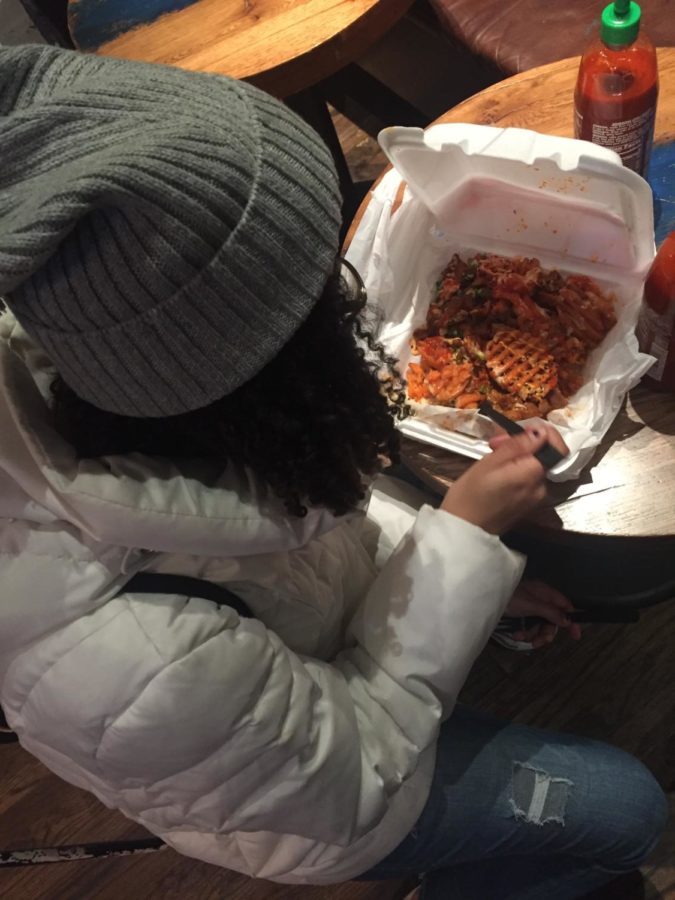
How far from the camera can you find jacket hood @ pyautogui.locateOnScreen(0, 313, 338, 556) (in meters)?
0.72

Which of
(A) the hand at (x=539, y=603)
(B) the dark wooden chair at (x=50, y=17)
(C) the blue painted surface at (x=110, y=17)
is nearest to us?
(A) the hand at (x=539, y=603)

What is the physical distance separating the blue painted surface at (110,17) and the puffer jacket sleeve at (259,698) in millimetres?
1419

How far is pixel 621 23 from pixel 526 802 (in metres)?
0.97

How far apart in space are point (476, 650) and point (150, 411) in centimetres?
51

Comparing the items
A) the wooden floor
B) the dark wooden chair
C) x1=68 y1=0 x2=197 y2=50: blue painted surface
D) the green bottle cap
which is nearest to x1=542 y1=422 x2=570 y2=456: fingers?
the green bottle cap

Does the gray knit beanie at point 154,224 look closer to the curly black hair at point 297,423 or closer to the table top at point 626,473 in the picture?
the curly black hair at point 297,423

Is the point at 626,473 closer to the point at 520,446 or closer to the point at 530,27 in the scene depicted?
the point at 520,446

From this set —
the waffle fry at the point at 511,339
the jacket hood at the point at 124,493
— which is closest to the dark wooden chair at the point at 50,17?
the waffle fry at the point at 511,339

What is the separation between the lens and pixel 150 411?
68cm

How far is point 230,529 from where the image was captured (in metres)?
0.77

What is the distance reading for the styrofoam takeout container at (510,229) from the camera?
0.96m

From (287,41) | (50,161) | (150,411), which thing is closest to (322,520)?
(150,411)

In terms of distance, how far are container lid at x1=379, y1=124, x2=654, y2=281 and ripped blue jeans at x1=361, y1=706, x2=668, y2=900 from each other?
0.64m

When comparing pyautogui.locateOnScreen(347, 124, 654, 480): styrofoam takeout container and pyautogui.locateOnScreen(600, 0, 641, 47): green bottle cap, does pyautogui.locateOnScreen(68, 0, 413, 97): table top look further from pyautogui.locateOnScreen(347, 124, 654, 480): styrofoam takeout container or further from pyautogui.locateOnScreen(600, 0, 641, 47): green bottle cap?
pyautogui.locateOnScreen(600, 0, 641, 47): green bottle cap
